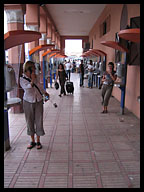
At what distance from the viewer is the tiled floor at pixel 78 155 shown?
8.96 feet

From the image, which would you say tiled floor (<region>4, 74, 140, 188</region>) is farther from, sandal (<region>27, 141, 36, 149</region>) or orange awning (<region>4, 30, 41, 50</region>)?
orange awning (<region>4, 30, 41, 50</region>)

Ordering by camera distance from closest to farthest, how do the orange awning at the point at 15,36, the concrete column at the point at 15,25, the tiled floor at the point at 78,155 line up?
the tiled floor at the point at 78,155, the orange awning at the point at 15,36, the concrete column at the point at 15,25

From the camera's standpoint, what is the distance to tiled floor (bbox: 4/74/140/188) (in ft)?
8.96

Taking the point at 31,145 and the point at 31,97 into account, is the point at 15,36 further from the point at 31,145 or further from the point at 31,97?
the point at 31,145

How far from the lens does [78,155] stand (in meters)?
3.43

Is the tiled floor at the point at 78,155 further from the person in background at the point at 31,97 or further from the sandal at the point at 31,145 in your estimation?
the person in background at the point at 31,97

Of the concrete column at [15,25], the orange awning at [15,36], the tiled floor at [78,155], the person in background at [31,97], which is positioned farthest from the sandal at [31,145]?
the concrete column at [15,25]

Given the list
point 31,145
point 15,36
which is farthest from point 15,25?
point 31,145

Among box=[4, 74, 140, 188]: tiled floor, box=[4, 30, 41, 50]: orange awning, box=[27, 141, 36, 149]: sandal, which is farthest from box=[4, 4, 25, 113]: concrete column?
box=[4, 30, 41, 50]: orange awning

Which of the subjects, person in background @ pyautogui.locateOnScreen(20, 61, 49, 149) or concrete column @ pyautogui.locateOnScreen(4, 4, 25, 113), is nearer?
person in background @ pyautogui.locateOnScreen(20, 61, 49, 149)

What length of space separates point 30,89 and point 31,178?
1.49m

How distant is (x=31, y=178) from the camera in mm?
2783

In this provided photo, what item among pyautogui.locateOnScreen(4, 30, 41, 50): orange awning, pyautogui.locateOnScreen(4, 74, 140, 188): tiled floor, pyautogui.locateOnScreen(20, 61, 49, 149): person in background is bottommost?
pyautogui.locateOnScreen(4, 74, 140, 188): tiled floor

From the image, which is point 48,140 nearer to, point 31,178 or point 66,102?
point 31,178
